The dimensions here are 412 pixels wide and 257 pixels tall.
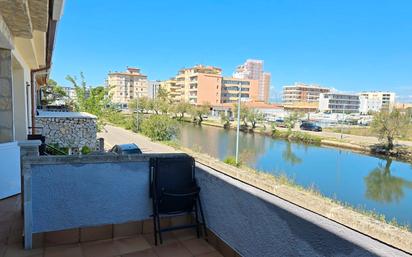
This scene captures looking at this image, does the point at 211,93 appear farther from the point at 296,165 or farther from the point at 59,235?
the point at 59,235

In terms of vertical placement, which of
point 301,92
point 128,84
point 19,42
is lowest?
point 19,42

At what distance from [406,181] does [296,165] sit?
478cm

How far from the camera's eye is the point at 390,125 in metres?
18.6

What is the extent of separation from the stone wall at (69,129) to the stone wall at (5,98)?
3991mm

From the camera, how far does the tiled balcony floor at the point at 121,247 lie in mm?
2156

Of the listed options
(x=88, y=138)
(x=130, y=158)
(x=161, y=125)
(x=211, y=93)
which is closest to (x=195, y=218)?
(x=130, y=158)

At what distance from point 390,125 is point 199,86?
41705 millimetres

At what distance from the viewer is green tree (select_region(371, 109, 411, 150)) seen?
60.8 ft

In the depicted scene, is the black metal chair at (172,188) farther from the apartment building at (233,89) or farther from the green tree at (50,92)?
the apartment building at (233,89)

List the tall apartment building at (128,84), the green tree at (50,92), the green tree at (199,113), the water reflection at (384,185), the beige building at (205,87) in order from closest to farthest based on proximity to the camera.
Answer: the water reflection at (384,185)
the green tree at (50,92)
the green tree at (199,113)
the beige building at (205,87)
the tall apartment building at (128,84)

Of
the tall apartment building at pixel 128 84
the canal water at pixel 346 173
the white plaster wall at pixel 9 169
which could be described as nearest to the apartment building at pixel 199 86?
the tall apartment building at pixel 128 84

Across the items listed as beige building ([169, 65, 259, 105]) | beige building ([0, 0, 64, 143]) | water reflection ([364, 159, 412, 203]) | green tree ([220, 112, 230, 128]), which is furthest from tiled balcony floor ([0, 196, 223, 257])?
beige building ([169, 65, 259, 105])

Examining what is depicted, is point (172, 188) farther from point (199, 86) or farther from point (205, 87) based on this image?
point (205, 87)

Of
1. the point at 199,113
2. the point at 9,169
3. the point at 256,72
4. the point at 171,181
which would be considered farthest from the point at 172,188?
the point at 256,72
